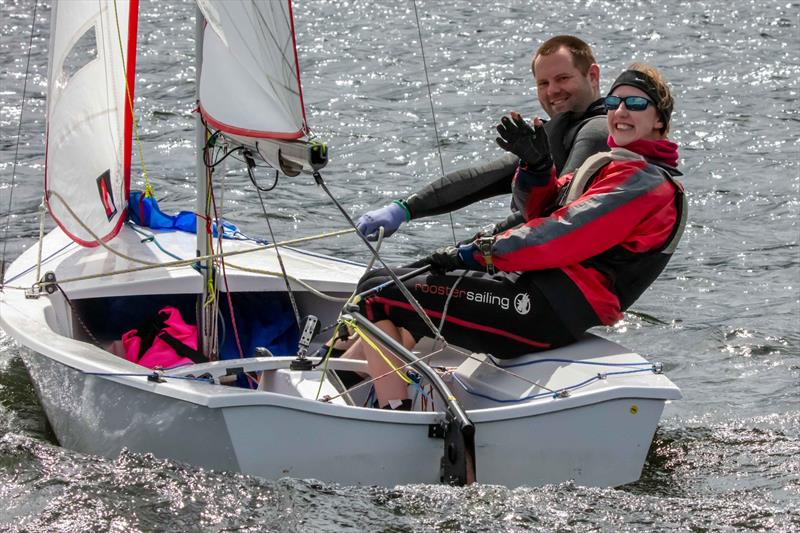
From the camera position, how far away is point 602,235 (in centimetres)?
344

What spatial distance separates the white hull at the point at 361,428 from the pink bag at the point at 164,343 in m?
0.42

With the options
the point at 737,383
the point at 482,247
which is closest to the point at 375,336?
the point at 482,247

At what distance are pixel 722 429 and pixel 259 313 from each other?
170cm

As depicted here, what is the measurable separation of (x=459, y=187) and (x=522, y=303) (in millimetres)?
713

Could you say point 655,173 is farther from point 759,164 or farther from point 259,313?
point 759,164

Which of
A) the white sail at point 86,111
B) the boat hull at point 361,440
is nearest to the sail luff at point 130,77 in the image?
the white sail at point 86,111

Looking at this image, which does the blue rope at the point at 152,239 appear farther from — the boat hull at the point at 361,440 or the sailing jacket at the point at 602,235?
the sailing jacket at the point at 602,235

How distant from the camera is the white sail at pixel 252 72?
11.1 feet

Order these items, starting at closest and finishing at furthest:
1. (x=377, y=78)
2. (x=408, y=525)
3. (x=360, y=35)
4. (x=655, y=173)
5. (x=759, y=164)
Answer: (x=408, y=525) < (x=655, y=173) < (x=759, y=164) < (x=377, y=78) < (x=360, y=35)

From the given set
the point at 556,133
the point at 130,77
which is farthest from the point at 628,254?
the point at 130,77

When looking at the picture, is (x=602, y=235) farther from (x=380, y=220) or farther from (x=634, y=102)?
(x=380, y=220)

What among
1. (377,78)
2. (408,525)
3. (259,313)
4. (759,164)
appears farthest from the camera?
(377,78)

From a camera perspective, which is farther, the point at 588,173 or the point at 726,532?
the point at 588,173

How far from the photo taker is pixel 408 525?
324 centimetres
